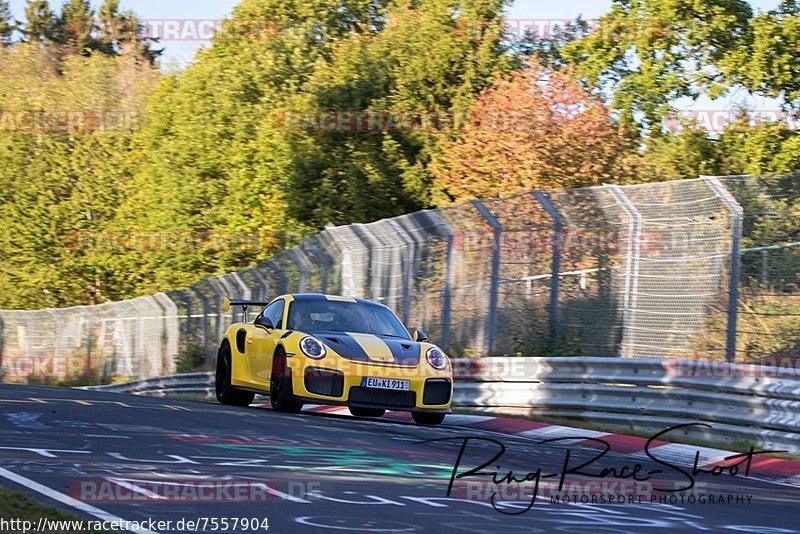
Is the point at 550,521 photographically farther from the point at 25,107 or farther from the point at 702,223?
the point at 25,107

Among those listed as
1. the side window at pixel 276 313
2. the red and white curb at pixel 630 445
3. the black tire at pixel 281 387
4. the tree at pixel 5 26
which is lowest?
the red and white curb at pixel 630 445

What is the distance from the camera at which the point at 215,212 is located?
47344 millimetres

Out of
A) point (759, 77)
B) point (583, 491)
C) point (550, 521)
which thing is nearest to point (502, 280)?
point (583, 491)

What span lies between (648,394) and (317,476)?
6112mm

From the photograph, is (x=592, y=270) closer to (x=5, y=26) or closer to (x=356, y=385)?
(x=356, y=385)

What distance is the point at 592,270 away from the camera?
49.9 ft

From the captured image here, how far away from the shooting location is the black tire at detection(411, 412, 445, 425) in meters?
13.9

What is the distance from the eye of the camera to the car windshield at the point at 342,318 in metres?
14.4

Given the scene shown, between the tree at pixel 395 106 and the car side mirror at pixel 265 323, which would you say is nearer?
the car side mirror at pixel 265 323

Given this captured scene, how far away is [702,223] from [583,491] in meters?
5.97

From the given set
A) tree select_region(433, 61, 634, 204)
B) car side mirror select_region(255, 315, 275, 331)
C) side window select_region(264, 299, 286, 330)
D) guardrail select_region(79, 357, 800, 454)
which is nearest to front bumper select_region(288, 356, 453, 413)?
car side mirror select_region(255, 315, 275, 331)

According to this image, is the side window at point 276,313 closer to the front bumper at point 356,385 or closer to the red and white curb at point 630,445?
the front bumper at point 356,385

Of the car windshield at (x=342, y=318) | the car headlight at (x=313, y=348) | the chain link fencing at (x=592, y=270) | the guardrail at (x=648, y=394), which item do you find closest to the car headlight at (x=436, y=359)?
the car windshield at (x=342, y=318)

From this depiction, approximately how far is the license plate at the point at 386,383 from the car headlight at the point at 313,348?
53 centimetres
